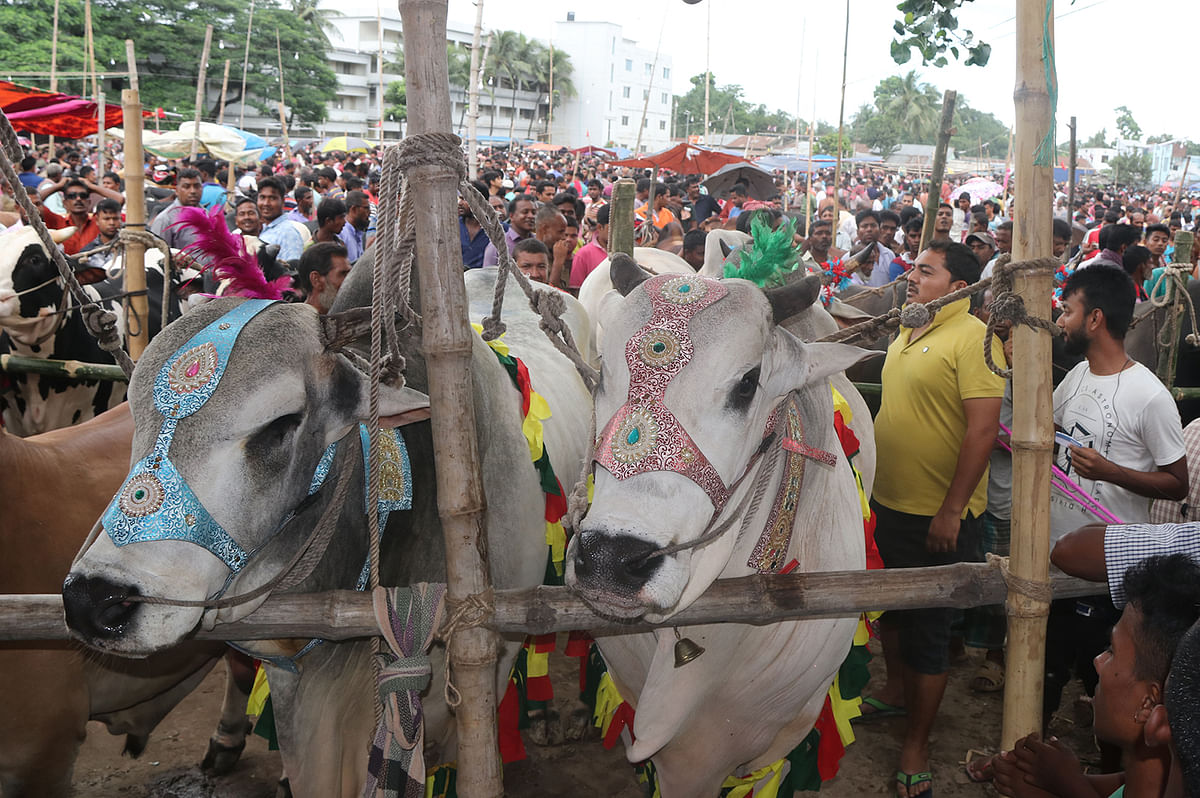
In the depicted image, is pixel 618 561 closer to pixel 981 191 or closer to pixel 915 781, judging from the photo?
pixel 915 781

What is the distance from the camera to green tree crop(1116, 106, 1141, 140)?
312ft

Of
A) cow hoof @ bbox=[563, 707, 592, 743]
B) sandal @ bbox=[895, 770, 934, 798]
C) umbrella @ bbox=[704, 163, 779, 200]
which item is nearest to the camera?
sandal @ bbox=[895, 770, 934, 798]

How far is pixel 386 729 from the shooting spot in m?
2.23

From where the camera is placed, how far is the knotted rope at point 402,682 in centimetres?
216

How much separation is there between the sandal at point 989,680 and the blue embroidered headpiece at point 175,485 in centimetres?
397

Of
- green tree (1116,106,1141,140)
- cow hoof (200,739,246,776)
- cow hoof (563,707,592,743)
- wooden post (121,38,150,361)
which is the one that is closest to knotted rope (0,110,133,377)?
wooden post (121,38,150,361)

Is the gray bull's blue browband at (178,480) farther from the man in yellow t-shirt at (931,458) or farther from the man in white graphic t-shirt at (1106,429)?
the man in white graphic t-shirt at (1106,429)

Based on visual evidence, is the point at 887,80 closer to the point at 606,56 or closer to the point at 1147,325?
the point at 606,56

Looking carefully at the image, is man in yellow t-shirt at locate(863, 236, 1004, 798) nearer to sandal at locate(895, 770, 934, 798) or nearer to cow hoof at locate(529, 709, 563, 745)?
sandal at locate(895, 770, 934, 798)

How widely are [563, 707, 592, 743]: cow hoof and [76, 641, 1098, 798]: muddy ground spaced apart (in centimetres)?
4

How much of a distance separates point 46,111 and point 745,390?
1209 centimetres

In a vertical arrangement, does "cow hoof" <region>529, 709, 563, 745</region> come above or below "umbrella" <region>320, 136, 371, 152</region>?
below

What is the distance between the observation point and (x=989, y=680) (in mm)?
4699

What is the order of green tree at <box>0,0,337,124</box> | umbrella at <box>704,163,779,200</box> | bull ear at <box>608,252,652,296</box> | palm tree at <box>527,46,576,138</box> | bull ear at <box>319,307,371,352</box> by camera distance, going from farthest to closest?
palm tree at <box>527,46,576,138</box> < green tree at <box>0,0,337,124</box> < umbrella at <box>704,163,779,200</box> < bull ear at <box>608,252,652,296</box> < bull ear at <box>319,307,371,352</box>
